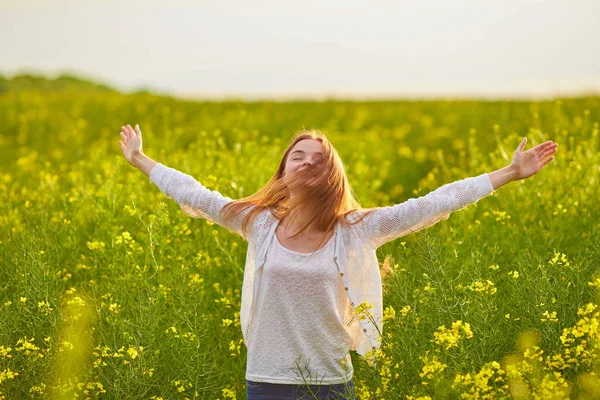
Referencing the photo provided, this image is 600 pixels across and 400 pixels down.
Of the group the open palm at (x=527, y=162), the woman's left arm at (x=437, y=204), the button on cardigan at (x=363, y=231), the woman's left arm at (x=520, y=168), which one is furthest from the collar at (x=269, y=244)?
the open palm at (x=527, y=162)

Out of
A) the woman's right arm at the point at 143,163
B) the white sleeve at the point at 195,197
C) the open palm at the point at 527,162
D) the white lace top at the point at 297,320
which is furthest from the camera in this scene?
the woman's right arm at the point at 143,163

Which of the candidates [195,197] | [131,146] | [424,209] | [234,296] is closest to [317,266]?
[424,209]

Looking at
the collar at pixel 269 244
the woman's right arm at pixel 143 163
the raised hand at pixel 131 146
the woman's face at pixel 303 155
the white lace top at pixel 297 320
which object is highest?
the raised hand at pixel 131 146

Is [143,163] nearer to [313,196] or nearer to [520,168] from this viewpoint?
[313,196]

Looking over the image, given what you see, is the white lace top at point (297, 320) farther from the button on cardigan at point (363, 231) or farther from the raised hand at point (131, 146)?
the raised hand at point (131, 146)

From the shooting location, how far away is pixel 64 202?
5941 mm

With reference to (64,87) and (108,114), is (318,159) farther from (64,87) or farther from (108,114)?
(64,87)

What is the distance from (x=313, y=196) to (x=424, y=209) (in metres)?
0.49

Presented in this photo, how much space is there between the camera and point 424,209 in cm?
331

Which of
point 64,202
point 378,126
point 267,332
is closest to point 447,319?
point 267,332

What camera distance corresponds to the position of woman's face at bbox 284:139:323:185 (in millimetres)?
3484

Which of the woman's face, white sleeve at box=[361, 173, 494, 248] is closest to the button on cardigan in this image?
white sleeve at box=[361, 173, 494, 248]

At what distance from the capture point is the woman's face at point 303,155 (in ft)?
11.4

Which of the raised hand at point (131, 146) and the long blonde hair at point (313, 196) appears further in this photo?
the raised hand at point (131, 146)
